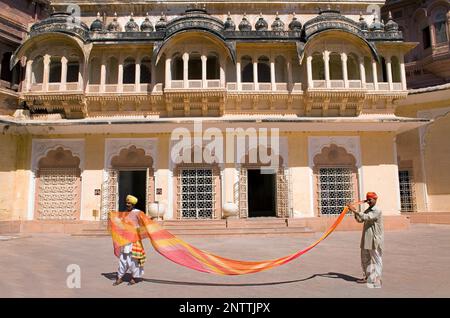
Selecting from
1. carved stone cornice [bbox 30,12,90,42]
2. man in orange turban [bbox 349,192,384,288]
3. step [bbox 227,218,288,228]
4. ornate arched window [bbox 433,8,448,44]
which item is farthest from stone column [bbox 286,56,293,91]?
man in orange turban [bbox 349,192,384,288]

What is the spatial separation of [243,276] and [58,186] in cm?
1158

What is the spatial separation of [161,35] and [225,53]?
290 centimetres

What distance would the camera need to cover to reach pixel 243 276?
6809 millimetres

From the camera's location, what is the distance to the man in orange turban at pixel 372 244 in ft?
19.0

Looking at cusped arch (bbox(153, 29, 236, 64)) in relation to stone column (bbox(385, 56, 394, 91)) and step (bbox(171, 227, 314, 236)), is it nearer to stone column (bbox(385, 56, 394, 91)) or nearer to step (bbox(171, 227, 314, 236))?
stone column (bbox(385, 56, 394, 91))

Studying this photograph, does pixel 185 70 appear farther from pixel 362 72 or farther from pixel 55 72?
pixel 362 72

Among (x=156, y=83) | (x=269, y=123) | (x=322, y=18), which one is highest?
(x=322, y=18)

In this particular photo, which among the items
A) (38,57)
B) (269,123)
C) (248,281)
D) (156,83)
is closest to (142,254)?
(248,281)

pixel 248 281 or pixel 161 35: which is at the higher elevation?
pixel 161 35

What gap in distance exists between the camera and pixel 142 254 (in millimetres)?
6188

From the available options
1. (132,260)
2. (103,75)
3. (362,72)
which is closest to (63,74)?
(103,75)

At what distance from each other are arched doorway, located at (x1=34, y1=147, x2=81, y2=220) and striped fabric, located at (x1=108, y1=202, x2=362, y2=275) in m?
10.1
